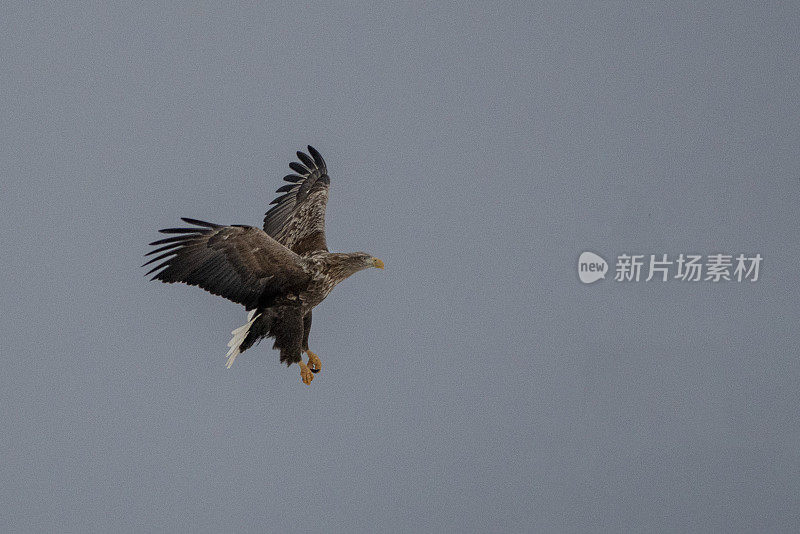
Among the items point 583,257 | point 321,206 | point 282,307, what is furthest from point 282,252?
point 583,257

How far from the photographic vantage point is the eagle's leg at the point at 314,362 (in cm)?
764

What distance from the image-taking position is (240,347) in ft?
24.7

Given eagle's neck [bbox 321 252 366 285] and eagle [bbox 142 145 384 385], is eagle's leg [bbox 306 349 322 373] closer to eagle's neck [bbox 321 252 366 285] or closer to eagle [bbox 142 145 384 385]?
eagle [bbox 142 145 384 385]

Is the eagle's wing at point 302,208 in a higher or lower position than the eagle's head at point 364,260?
higher

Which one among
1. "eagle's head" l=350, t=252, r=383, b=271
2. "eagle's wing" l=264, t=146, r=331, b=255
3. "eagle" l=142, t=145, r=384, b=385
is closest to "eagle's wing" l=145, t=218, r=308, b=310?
"eagle" l=142, t=145, r=384, b=385

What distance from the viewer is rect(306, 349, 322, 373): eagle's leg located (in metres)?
7.64

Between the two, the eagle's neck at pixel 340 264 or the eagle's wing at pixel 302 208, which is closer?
the eagle's neck at pixel 340 264

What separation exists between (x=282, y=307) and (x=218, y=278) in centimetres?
45

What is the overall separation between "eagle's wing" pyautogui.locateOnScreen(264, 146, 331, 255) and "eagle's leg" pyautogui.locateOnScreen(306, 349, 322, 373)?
738 mm

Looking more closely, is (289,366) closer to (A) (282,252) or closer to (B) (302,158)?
(A) (282,252)

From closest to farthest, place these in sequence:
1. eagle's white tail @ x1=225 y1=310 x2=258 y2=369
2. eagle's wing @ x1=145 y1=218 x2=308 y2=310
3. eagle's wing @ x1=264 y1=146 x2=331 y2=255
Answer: eagle's wing @ x1=145 y1=218 x2=308 y2=310
eagle's white tail @ x1=225 y1=310 x2=258 y2=369
eagle's wing @ x1=264 y1=146 x2=331 y2=255

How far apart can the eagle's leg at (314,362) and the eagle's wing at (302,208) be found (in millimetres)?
738

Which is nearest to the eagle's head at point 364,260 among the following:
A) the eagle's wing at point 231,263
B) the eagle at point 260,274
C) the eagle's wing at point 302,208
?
the eagle at point 260,274

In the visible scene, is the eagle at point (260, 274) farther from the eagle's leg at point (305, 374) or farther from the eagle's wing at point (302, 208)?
the eagle's wing at point (302, 208)
